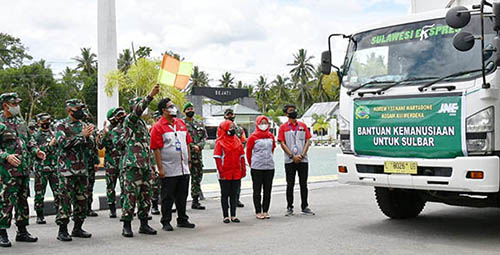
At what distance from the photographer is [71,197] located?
7566 millimetres

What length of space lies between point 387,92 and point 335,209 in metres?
3.51

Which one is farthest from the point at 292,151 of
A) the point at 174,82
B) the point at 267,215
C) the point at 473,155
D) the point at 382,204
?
the point at 473,155

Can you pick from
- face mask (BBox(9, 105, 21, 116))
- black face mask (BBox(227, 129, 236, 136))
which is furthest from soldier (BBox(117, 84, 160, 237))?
black face mask (BBox(227, 129, 236, 136))

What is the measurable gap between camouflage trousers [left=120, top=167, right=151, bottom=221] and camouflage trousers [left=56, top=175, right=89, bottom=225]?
0.56 metres

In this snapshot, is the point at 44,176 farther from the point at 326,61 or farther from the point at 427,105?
the point at 427,105

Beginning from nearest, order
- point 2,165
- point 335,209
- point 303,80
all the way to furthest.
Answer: point 2,165, point 335,209, point 303,80

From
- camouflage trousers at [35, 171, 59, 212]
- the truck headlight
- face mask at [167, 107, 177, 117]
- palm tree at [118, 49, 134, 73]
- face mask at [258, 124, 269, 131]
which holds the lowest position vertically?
camouflage trousers at [35, 171, 59, 212]

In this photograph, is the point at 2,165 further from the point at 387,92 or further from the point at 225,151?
the point at 387,92

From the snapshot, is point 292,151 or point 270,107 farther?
point 270,107

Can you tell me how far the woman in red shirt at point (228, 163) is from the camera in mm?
8891

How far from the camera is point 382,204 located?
28.2ft

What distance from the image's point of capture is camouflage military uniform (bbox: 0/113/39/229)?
7074 mm

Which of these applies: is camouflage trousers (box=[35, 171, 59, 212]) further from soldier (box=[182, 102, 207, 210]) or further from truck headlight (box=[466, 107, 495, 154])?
truck headlight (box=[466, 107, 495, 154])

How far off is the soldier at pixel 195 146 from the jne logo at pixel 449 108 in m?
5.12
